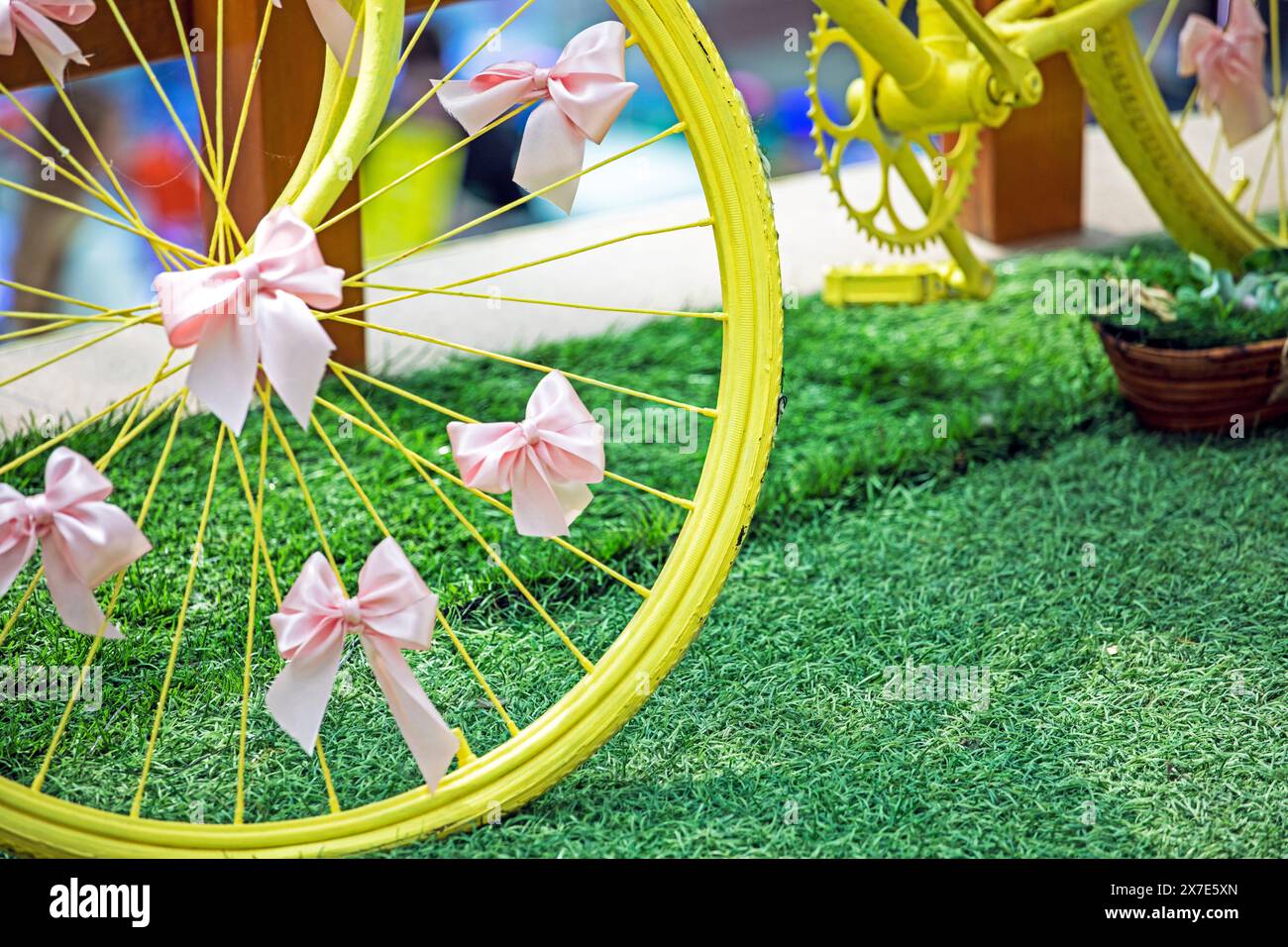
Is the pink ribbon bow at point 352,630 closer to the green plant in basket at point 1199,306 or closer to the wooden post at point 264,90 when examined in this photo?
the wooden post at point 264,90

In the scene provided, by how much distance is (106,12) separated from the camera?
188cm

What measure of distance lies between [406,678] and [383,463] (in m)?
0.88

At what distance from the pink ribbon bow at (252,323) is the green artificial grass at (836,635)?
17.5 inches

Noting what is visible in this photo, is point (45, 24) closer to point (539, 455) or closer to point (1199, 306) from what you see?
point (539, 455)

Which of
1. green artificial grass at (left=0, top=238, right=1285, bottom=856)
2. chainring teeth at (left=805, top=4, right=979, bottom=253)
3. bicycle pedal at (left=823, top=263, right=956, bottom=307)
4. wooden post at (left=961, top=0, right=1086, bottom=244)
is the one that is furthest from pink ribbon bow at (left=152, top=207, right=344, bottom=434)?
wooden post at (left=961, top=0, right=1086, bottom=244)

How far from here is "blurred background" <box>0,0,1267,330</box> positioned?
260 centimetres

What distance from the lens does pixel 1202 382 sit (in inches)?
80.7

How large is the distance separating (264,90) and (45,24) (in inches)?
32.0

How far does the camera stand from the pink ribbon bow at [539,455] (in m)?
1.21

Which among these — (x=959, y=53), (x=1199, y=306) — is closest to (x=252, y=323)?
(x=959, y=53)

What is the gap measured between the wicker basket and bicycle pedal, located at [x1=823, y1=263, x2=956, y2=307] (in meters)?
0.31

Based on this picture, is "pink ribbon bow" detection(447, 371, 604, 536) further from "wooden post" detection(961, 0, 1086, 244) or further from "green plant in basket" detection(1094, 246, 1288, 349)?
"wooden post" detection(961, 0, 1086, 244)

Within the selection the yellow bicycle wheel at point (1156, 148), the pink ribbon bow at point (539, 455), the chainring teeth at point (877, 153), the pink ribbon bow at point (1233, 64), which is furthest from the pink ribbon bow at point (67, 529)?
the pink ribbon bow at point (1233, 64)

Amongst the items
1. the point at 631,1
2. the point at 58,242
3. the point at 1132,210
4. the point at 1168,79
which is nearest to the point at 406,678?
the point at 631,1
